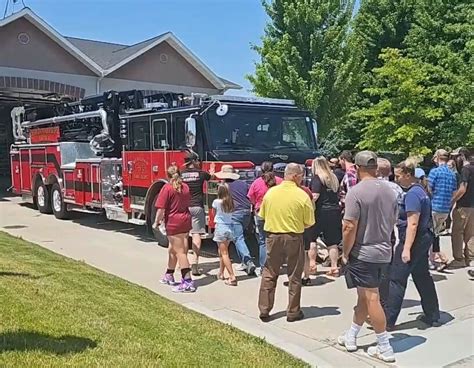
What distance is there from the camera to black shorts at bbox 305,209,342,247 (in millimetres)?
8153

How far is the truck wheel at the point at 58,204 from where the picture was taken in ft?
49.1

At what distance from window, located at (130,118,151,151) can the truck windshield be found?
6.31ft

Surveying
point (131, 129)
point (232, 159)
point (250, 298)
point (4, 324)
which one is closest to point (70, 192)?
point (131, 129)

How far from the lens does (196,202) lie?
28.7 ft

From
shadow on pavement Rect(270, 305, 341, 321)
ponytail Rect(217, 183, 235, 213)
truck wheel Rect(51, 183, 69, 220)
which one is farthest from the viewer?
truck wheel Rect(51, 183, 69, 220)

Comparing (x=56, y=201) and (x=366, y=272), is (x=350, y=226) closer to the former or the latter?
(x=366, y=272)

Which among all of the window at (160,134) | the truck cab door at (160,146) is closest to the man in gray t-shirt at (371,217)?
the truck cab door at (160,146)

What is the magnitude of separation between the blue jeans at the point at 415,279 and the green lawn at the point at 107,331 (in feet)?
4.84

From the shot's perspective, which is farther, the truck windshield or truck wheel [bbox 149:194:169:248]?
truck wheel [bbox 149:194:169:248]

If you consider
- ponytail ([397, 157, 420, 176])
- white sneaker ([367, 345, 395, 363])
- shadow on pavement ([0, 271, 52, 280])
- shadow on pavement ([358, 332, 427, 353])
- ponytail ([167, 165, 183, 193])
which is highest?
ponytail ([397, 157, 420, 176])

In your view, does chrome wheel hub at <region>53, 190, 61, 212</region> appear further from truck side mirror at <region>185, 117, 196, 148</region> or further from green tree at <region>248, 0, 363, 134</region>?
green tree at <region>248, 0, 363, 134</region>

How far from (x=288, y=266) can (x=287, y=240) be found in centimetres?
30

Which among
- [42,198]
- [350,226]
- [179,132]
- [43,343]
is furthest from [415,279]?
[42,198]

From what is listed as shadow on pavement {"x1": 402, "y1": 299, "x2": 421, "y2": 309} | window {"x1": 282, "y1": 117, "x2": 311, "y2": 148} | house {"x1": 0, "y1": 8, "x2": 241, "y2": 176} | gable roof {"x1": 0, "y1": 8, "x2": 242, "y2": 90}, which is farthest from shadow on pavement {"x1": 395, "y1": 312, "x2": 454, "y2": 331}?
gable roof {"x1": 0, "y1": 8, "x2": 242, "y2": 90}
